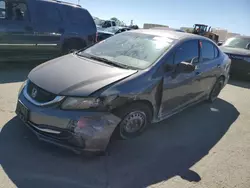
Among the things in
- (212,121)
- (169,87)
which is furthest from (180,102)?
(212,121)

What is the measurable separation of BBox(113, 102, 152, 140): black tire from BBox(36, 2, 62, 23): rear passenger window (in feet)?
15.7

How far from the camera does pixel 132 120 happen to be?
11.3 feet

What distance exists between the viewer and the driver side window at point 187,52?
13.2 feet

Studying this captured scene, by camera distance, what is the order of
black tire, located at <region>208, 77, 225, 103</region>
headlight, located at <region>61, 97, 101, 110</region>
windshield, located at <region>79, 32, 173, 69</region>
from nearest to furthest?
headlight, located at <region>61, 97, 101, 110</region>
windshield, located at <region>79, 32, 173, 69</region>
black tire, located at <region>208, 77, 225, 103</region>

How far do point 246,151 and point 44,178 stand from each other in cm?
302

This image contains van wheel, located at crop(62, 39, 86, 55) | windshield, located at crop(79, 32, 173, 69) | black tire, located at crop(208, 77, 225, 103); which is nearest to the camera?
windshield, located at crop(79, 32, 173, 69)

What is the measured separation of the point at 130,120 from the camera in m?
3.42

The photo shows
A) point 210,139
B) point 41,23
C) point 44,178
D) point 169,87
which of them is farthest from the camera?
point 41,23

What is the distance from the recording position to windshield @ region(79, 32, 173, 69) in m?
3.79

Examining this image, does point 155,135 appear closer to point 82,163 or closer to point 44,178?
point 82,163

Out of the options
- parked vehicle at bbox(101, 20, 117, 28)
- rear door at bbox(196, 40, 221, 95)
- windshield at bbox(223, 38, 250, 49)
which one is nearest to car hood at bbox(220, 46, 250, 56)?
windshield at bbox(223, 38, 250, 49)

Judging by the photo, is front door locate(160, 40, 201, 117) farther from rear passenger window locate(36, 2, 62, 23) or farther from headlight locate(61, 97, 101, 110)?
rear passenger window locate(36, 2, 62, 23)

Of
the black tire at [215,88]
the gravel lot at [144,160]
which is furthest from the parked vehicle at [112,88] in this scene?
the black tire at [215,88]

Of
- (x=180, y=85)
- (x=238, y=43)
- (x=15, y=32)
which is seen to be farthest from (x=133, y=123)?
(x=238, y=43)
